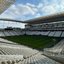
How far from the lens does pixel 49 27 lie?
253 feet

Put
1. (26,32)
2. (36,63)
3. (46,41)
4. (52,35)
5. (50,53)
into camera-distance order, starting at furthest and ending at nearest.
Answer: (26,32)
(52,35)
(46,41)
(50,53)
(36,63)

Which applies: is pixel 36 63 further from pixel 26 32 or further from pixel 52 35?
pixel 26 32

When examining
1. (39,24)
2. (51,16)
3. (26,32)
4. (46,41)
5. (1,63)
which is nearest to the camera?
(1,63)

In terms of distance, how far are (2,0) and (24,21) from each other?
7321 centimetres

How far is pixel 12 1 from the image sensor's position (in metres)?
22.3

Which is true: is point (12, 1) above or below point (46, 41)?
above

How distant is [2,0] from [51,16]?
52.8 m

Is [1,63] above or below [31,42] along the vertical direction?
above

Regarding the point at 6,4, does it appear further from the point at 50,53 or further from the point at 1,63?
the point at 50,53

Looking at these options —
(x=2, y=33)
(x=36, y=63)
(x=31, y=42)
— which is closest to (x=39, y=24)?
(x=2, y=33)

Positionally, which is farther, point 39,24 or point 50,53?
point 39,24

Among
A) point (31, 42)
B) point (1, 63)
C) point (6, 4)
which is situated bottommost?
point (31, 42)

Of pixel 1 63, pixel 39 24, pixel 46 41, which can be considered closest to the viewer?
pixel 1 63

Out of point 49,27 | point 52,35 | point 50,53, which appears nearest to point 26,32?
point 49,27
